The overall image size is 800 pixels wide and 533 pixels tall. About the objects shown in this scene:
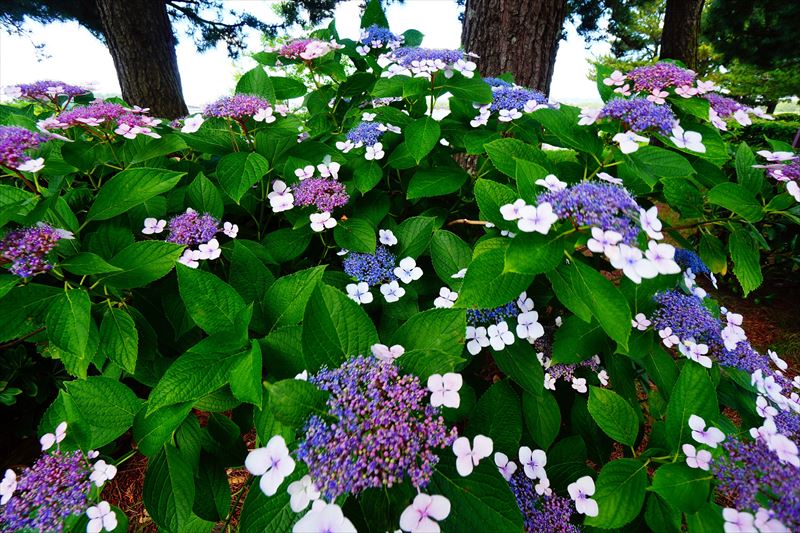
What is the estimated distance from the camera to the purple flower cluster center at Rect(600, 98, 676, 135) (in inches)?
43.1

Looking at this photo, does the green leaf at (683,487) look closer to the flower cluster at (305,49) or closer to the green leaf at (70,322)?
the green leaf at (70,322)

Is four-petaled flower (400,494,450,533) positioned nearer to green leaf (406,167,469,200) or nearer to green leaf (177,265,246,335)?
green leaf (177,265,246,335)

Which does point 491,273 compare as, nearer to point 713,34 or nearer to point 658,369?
point 658,369

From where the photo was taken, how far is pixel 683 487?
2.71ft

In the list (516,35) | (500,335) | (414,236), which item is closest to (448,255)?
(414,236)

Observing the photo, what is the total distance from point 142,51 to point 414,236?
15.9 ft

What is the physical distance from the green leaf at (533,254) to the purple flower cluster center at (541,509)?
0.55 metres

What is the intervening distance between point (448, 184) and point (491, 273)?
630 mm

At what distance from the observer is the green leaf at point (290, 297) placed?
1039mm

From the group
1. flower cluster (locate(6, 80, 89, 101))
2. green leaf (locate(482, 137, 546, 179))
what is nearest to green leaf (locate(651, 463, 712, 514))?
green leaf (locate(482, 137, 546, 179))

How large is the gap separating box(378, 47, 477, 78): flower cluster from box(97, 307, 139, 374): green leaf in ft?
4.07

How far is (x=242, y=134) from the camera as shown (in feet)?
5.24

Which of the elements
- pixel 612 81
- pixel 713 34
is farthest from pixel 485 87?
pixel 713 34

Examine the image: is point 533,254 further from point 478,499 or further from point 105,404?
point 105,404
